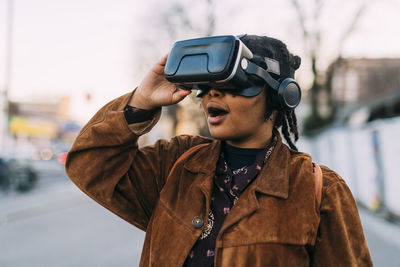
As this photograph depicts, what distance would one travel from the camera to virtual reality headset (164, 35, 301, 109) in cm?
132

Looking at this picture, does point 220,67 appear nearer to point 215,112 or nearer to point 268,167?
point 215,112

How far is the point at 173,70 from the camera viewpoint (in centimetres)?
141

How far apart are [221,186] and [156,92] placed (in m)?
0.47

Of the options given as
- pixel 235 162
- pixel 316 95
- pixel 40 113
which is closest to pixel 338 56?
pixel 316 95

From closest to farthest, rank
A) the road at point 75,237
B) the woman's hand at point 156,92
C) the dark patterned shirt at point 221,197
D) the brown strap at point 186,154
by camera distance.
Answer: the dark patterned shirt at point 221,197
the woman's hand at point 156,92
the brown strap at point 186,154
the road at point 75,237

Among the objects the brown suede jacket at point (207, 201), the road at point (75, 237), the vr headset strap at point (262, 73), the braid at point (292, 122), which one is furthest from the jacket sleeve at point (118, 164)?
the road at point (75, 237)

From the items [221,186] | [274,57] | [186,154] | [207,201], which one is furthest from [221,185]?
[274,57]

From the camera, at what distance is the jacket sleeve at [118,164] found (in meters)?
1.50

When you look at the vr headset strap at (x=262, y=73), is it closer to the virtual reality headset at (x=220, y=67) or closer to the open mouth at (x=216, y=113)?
the virtual reality headset at (x=220, y=67)

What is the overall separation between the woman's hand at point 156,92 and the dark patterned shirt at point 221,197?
0.35m

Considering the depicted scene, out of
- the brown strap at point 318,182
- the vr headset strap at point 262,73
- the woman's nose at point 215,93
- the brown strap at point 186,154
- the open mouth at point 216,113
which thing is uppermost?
the vr headset strap at point 262,73

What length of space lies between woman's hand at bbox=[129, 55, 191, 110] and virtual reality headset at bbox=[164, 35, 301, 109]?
5cm

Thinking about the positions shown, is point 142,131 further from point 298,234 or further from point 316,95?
point 316,95

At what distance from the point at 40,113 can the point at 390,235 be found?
5065 cm
